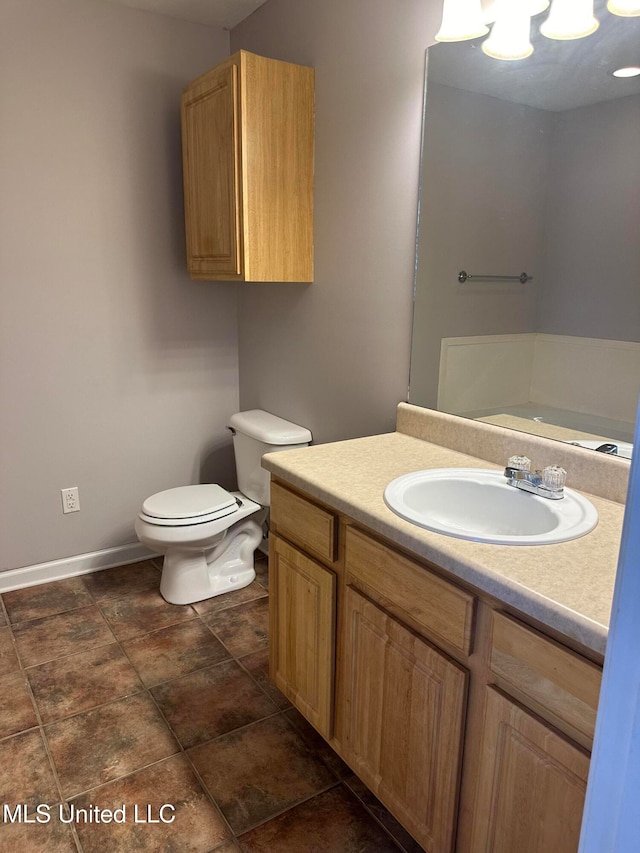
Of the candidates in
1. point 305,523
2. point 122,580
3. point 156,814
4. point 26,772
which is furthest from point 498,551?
point 122,580

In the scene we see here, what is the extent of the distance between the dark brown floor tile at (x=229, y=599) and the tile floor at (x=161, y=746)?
2 cm

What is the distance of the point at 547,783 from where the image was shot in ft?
3.27

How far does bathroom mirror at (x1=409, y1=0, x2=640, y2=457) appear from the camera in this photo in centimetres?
138

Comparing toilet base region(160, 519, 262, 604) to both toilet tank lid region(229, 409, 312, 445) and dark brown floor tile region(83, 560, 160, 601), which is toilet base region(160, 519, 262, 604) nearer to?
dark brown floor tile region(83, 560, 160, 601)

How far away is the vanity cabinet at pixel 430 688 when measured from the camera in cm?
98

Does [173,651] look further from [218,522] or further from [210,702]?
[218,522]

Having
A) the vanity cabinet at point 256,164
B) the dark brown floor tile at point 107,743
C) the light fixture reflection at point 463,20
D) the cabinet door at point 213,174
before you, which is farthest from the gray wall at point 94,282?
the light fixture reflection at point 463,20

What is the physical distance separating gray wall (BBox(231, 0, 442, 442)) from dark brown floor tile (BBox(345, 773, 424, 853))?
109 centimetres

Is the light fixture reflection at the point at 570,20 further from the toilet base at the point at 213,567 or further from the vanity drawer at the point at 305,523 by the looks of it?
the toilet base at the point at 213,567

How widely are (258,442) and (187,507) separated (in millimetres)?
398

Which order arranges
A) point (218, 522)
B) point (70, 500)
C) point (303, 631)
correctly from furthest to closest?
1. point (70, 500)
2. point (218, 522)
3. point (303, 631)

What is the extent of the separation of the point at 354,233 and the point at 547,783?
1731mm

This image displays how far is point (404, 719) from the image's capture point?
1319 millimetres

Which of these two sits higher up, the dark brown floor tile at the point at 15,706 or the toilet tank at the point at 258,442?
the toilet tank at the point at 258,442
